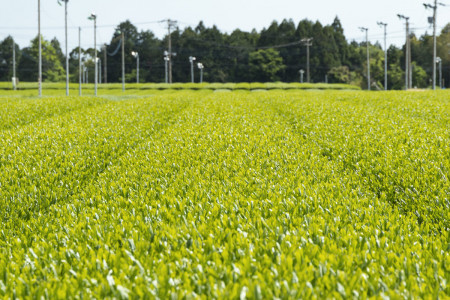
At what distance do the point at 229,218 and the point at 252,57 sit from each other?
4917 inches

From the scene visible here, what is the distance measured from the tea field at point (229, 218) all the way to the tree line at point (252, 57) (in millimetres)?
112941

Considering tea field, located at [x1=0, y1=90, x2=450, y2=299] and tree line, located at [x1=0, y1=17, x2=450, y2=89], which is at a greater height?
tree line, located at [x1=0, y1=17, x2=450, y2=89]

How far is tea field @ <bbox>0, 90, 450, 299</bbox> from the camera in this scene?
320 cm

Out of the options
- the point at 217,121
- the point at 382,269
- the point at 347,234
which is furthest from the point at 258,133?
the point at 382,269

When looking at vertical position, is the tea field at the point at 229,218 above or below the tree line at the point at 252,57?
below

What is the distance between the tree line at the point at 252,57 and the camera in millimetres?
122312

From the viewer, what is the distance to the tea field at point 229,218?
3.20 meters

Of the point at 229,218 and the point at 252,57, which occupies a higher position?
the point at 252,57

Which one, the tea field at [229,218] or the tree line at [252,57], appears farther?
the tree line at [252,57]

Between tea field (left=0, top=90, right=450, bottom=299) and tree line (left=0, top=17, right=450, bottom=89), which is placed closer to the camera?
tea field (left=0, top=90, right=450, bottom=299)

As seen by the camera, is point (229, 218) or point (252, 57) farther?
point (252, 57)

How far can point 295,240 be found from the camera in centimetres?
389

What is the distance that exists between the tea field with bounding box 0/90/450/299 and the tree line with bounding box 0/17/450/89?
113 meters

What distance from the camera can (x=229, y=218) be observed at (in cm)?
456
